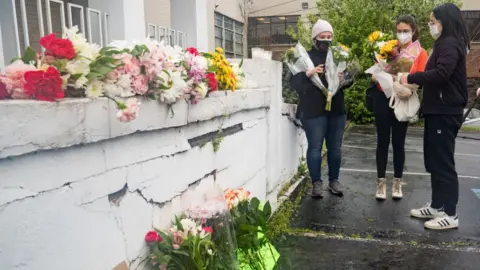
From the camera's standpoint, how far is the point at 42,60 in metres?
1.69

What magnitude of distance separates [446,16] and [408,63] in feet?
Answer: 2.47

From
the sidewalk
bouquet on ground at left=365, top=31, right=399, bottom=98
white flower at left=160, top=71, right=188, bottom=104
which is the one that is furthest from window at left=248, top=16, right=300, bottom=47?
white flower at left=160, top=71, right=188, bottom=104

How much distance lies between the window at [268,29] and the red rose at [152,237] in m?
21.6

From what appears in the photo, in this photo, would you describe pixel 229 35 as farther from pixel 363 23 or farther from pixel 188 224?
pixel 188 224

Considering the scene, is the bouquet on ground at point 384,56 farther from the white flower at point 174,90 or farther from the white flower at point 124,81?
the white flower at point 124,81

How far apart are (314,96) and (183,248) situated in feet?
9.20

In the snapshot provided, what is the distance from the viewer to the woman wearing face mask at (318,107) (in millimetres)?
4508

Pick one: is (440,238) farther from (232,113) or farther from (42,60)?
(42,60)

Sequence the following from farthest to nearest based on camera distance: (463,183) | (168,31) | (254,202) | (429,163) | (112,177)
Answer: (168,31), (463,183), (429,163), (254,202), (112,177)

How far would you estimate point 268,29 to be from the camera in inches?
938

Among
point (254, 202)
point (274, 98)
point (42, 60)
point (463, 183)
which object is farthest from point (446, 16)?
point (42, 60)

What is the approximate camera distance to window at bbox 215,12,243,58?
17.6 m

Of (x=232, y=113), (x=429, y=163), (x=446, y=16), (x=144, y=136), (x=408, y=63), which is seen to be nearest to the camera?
(x=144, y=136)

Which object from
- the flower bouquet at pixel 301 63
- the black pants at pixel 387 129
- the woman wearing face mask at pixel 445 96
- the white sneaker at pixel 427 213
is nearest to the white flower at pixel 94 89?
the woman wearing face mask at pixel 445 96
